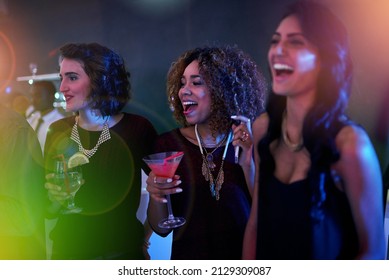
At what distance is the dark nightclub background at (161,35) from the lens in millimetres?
1637

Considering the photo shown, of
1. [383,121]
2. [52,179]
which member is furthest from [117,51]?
[383,121]

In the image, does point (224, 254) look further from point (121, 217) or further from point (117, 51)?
point (117, 51)

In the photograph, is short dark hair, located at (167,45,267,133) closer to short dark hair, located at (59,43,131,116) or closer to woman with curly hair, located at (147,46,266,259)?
woman with curly hair, located at (147,46,266,259)

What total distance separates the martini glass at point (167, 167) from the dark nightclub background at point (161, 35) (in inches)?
4.8

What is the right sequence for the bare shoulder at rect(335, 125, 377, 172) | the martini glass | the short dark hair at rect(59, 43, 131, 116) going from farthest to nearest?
the short dark hair at rect(59, 43, 131, 116) → the martini glass → the bare shoulder at rect(335, 125, 377, 172)

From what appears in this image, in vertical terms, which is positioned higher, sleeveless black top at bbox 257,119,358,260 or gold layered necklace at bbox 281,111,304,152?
gold layered necklace at bbox 281,111,304,152

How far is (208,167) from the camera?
5.53ft

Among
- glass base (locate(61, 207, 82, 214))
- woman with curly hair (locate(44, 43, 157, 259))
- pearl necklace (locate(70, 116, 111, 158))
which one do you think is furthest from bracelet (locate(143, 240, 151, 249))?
pearl necklace (locate(70, 116, 111, 158))

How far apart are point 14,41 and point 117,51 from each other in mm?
414

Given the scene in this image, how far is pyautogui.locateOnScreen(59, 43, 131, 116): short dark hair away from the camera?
5.75 feet

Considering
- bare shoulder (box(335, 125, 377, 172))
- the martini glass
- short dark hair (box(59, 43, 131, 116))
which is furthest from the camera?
short dark hair (box(59, 43, 131, 116))

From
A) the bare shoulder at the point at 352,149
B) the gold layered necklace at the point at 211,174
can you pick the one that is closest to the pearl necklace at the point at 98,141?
the gold layered necklace at the point at 211,174

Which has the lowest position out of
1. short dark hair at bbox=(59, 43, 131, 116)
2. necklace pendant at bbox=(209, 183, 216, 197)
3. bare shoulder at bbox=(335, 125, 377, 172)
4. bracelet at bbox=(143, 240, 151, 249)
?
bracelet at bbox=(143, 240, 151, 249)

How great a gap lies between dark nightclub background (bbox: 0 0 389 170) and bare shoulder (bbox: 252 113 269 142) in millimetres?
172
